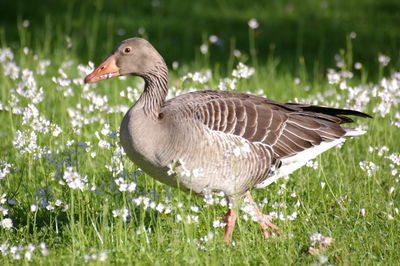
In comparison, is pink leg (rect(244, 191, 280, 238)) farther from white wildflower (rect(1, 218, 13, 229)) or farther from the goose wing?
white wildflower (rect(1, 218, 13, 229))

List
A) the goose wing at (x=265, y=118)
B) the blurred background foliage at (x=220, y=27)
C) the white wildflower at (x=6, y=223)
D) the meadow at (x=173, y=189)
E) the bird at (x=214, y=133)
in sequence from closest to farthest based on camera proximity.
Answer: the meadow at (x=173, y=189) → the white wildflower at (x=6, y=223) → the bird at (x=214, y=133) → the goose wing at (x=265, y=118) → the blurred background foliage at (x=220, y=27)

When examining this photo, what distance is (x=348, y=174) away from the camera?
6539 mm

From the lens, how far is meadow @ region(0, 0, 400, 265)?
4805 millimetres

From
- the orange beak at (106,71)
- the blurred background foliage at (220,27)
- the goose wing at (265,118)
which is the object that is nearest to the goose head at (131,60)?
the orange beak at (106,71)

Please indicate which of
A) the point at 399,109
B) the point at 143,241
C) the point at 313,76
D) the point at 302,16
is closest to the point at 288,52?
the point at 313,76

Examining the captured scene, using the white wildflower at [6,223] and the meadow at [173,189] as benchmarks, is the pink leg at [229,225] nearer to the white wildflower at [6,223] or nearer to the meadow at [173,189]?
the meadow at [173,189]

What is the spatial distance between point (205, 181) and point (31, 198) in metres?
1.67

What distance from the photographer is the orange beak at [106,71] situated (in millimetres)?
5316

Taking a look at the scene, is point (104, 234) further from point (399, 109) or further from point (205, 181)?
point (399, 109)

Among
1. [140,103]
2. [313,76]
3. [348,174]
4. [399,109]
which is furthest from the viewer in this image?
[313,76]

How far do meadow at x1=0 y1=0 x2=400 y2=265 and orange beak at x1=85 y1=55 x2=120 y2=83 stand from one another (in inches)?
17.2

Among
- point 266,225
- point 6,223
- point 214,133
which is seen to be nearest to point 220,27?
point 214,133

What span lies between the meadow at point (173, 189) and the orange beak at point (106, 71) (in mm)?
437

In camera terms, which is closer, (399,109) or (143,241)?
(143,241)
